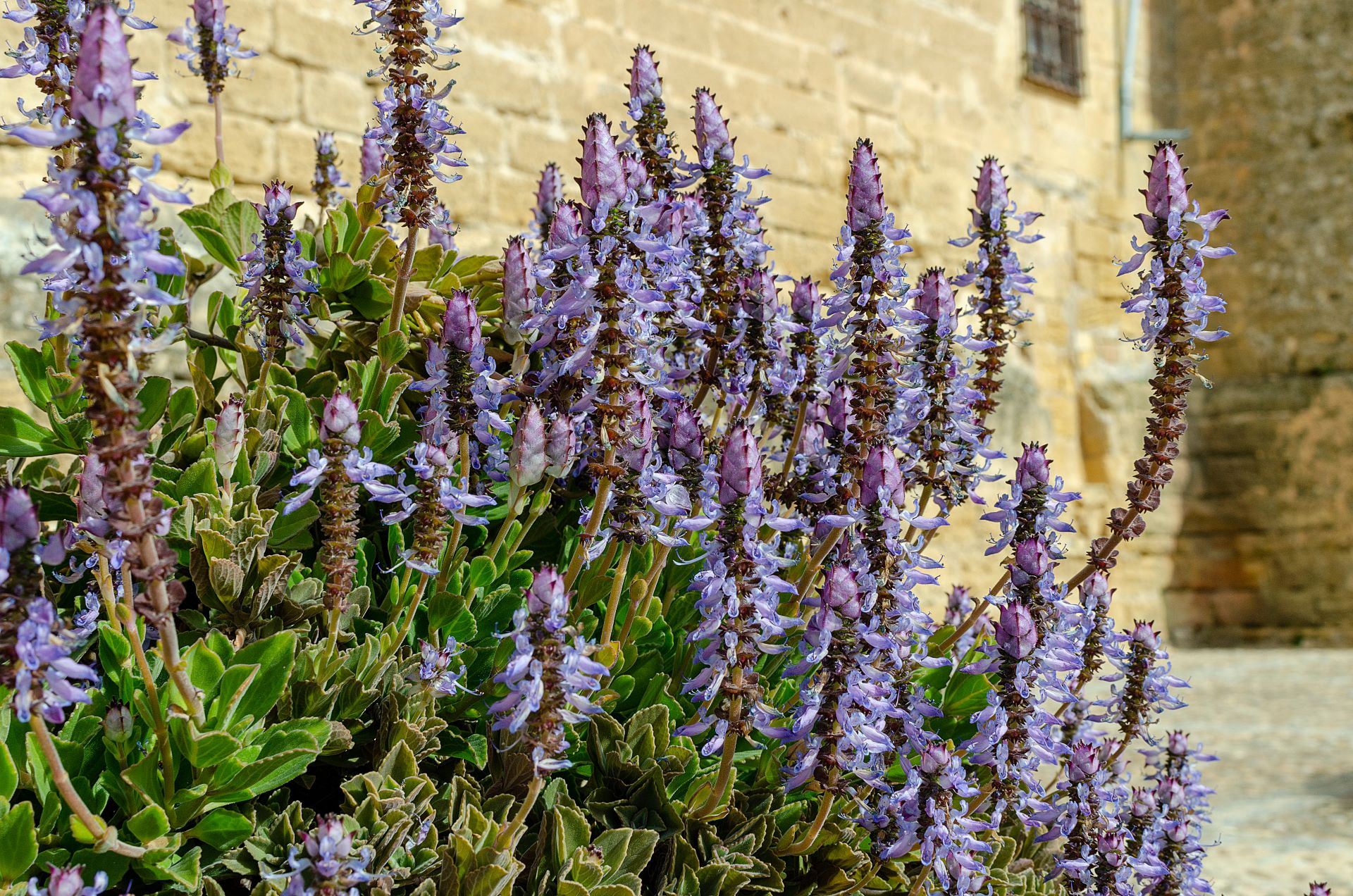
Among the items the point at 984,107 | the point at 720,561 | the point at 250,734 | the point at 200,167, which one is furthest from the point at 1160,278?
the point at 984,107

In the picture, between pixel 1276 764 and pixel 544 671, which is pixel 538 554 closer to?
pixel 544 671

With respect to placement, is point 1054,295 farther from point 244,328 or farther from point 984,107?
point 244,328

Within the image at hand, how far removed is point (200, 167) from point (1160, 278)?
4641 mm

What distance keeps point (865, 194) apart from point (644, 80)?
1.47ft

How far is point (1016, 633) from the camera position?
1560mm

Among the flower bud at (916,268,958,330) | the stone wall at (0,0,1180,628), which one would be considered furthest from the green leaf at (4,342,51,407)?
the stone wall at (0,0,1180,628)

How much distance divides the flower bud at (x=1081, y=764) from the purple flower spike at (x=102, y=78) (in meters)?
1.47

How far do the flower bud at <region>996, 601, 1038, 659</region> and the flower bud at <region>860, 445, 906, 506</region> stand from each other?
0.65 feet

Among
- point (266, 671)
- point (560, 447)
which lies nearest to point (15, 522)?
point (266, 671)

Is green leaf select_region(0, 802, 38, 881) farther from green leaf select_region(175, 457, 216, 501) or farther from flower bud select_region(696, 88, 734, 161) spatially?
flower bud select_region(696, 88, 734, 161)

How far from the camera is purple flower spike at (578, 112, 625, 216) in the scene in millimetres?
1394

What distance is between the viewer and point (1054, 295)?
9945mm

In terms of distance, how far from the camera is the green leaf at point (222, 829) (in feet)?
4.34

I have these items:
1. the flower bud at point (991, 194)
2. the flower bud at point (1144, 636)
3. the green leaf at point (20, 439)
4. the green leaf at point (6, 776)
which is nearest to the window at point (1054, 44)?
the flower bud at point (991, 194)
